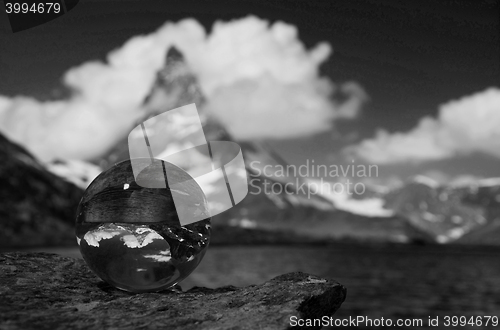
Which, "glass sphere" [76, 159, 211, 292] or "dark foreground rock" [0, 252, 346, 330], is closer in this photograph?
"dark foreground rock" [0, 252, 346, 330]

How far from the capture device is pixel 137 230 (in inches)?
221

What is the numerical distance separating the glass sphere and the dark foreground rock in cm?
32

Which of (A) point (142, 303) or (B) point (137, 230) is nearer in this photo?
→ (A) point (142, 303)

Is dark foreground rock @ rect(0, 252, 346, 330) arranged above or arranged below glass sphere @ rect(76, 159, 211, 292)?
below

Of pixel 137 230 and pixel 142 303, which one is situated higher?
pixel 137 230

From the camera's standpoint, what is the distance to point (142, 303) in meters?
5.41

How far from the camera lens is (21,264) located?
21.0ft

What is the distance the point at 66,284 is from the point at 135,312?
1.62 meters

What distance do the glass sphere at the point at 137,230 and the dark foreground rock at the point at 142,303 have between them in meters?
0.32

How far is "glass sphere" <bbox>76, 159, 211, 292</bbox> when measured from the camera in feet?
18.6

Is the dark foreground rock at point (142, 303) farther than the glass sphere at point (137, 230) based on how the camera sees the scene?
→ No

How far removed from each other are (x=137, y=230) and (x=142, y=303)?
87 cm

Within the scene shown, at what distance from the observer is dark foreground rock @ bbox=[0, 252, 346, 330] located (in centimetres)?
455

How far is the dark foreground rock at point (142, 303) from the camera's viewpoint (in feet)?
14.9
